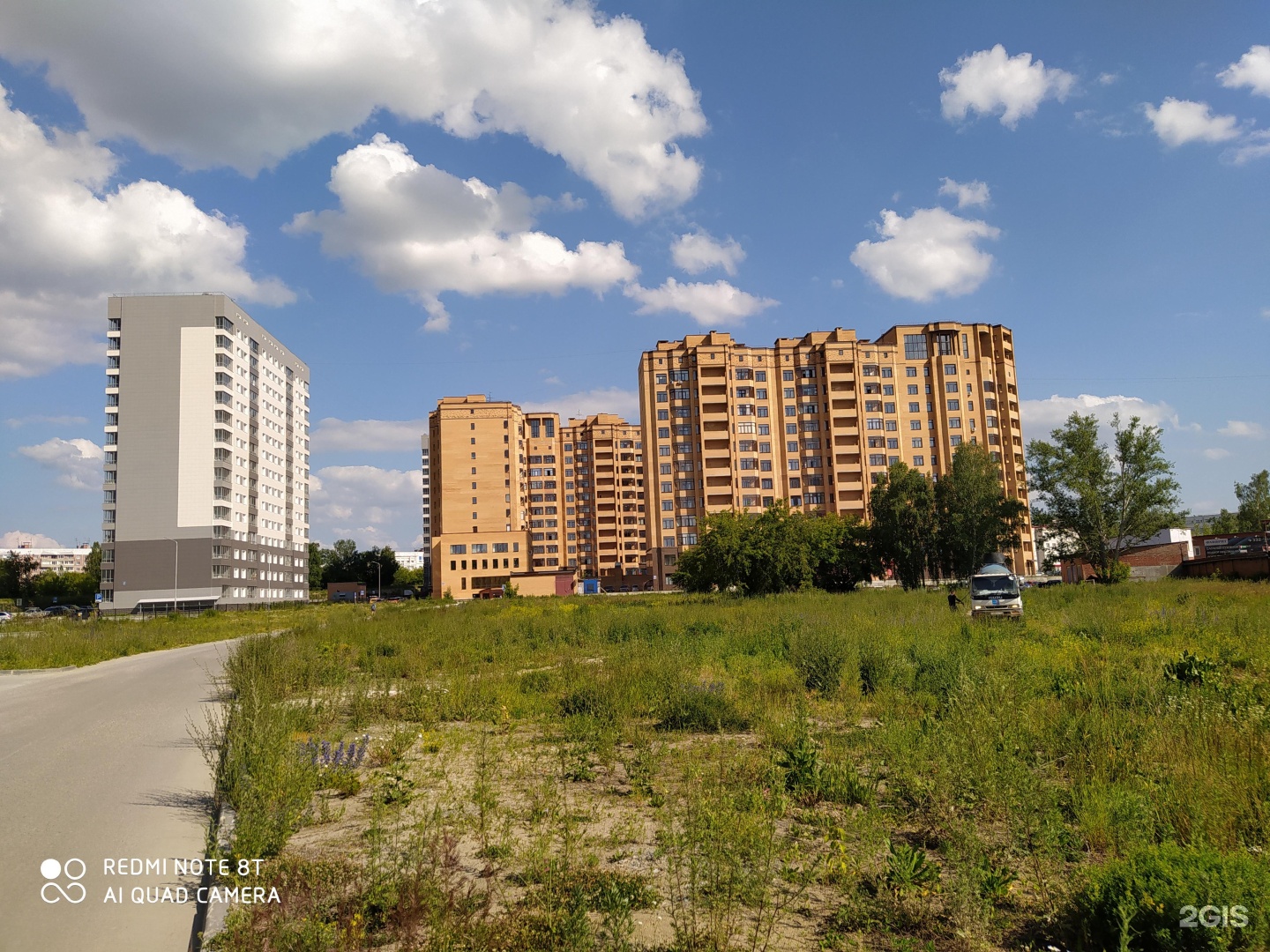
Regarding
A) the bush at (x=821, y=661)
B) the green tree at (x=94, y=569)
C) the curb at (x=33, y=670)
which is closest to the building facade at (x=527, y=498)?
the green tree at (x=94, y=569)

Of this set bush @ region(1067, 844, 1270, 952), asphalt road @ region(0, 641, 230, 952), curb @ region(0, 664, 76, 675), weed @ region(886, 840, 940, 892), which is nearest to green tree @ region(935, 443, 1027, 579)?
curb @ region(0, 664, 76, 675)

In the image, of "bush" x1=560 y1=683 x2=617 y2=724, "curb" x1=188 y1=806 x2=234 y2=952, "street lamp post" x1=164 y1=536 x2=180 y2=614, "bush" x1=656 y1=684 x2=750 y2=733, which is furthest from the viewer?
"street lamp post" x1=164 y1=536 x2=180 y2=614

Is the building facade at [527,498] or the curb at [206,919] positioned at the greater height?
the building facade at [527,498]

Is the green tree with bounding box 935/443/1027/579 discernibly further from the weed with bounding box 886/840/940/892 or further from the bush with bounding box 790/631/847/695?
the weed with bounding box 886/840/940/892

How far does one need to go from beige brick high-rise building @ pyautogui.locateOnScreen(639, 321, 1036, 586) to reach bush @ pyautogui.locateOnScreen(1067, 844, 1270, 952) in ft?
313

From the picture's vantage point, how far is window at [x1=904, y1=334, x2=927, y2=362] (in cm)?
10512

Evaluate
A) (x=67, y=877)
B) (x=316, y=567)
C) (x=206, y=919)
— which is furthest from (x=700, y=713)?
(x=316, y=567)

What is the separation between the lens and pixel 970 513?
69875mm

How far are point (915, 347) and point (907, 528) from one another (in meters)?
43.5

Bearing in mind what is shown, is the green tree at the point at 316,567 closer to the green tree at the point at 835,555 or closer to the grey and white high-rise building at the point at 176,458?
the grey and white high-rise building at the point at 176,458

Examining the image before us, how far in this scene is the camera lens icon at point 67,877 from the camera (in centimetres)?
532

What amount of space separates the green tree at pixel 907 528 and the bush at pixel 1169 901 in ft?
227

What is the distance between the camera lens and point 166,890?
544cm

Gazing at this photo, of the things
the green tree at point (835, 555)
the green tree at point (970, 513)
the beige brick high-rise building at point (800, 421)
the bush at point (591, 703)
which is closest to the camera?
the bush at point (591, 703)
